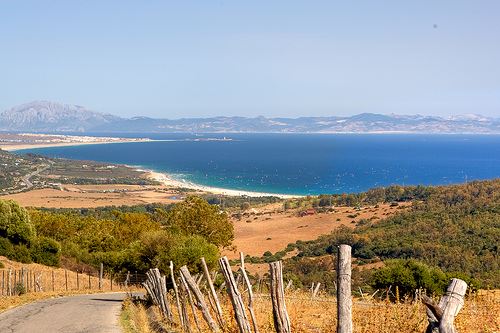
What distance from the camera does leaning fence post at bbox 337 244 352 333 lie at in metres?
6.30

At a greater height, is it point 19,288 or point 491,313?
point 491,313

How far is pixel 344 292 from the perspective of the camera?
21.0 ft

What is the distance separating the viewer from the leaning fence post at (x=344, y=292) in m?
6.30

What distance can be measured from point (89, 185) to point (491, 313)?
146 meters

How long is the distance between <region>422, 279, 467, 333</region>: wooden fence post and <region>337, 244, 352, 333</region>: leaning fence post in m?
1.07

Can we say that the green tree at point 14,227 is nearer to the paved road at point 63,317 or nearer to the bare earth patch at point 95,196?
the paved road at point 63,317

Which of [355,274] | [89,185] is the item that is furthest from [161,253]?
[89,185]

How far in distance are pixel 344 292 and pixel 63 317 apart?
46.2ft

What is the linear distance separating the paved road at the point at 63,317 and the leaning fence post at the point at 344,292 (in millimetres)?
10367

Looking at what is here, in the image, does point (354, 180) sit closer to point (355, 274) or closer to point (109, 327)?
point (355, 274)

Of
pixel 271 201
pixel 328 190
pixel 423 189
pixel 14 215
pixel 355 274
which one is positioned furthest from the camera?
pixel 328 190

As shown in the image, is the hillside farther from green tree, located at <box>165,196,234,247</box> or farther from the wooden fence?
the wooden fence

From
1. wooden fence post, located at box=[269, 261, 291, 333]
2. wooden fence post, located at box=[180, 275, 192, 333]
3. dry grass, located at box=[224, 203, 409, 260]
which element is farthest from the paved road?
dry grass, located at box=[224, 203, 409, 260]

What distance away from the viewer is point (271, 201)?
11150 centimetres
